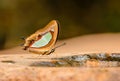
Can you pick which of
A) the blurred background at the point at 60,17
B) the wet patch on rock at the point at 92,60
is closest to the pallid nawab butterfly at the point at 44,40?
the wet patch on rock at the point at 92,60

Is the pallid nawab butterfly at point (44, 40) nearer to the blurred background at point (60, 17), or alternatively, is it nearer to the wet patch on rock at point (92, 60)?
the wet patch on rock at point (92, 60)

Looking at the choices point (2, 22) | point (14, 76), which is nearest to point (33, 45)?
point (14, 76)

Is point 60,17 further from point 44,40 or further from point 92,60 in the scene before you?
point 92,60

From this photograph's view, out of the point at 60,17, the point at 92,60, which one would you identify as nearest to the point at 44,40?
the point at 92,60

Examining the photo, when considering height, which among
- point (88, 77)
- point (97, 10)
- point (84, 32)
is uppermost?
point (97, 10)

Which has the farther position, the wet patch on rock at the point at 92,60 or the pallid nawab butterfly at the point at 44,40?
the pallid nawab butterfly at the point at 44,40

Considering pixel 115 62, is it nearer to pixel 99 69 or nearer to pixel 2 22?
pixel 99 69
